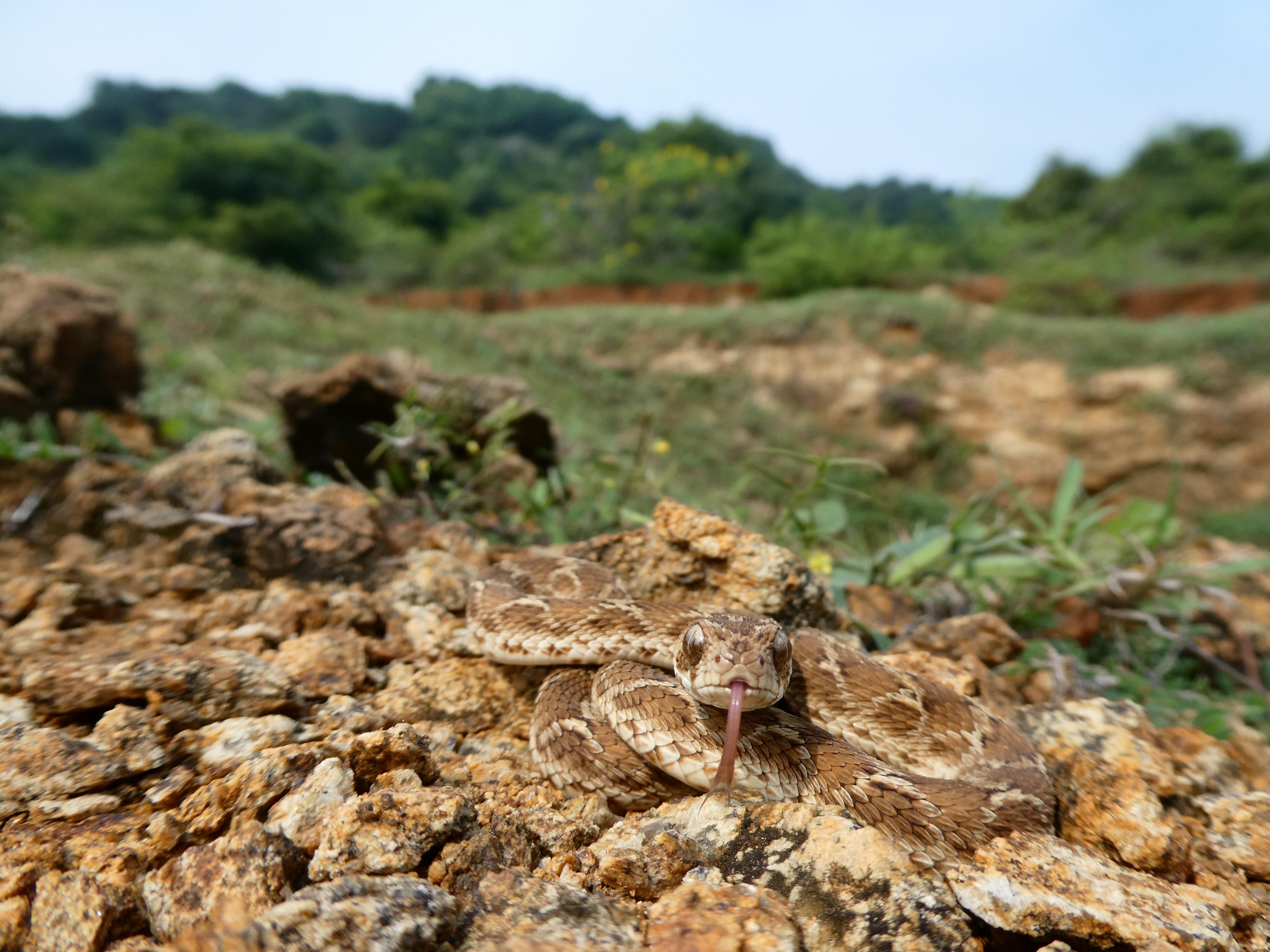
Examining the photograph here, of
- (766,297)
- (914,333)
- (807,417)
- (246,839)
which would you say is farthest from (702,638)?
(766,297)

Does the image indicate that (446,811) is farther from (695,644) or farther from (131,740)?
(131,740)

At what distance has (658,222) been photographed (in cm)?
2125

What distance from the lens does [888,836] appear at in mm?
1401

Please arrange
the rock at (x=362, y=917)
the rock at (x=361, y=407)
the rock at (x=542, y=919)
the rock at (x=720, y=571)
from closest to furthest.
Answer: the rock at (x=362, y=917), the rock at (x=542, y=919), the rock at (x=720, y=571), the rock at (x=361, y=407)

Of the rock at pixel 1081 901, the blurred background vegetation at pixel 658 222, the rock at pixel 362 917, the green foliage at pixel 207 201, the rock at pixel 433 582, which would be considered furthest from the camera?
the green foliage at pixel 207 201

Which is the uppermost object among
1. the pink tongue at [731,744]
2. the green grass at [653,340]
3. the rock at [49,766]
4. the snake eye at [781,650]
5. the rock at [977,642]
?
the snake eye at [781,650]

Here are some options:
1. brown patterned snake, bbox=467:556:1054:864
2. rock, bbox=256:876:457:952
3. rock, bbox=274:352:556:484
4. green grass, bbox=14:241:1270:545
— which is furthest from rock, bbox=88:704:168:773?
green grass, bbox=14:241:1270:545

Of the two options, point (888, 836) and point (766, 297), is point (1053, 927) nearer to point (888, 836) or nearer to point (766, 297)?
point (888, 836)

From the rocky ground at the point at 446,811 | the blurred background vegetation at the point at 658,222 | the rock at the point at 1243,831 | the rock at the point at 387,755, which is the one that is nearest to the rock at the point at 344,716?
the rocky ground at the point at 446,811

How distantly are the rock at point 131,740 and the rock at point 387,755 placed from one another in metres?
0.44

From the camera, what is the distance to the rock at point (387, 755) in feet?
5.08

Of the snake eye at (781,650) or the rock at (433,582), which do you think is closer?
the snake eye at (781,650)

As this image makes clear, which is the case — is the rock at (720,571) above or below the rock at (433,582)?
above

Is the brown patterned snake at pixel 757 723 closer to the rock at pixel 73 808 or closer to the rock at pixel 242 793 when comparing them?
the rock at pixel 242 793
